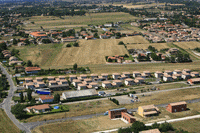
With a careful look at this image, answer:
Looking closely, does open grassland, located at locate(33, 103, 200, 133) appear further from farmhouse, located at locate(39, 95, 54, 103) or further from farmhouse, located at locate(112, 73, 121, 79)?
farmhouse, located at locate(112, 73, 121, 79)

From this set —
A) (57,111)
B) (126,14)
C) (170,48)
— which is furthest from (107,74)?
(126,14)

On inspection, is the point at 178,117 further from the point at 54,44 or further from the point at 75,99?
the point at 54,44

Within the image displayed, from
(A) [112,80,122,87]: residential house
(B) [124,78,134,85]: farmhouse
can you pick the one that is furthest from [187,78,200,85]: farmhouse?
(A) [112,80,122,87]: residential house

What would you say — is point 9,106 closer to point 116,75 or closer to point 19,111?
point 19,111

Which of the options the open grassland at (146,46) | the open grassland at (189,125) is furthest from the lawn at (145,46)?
the open grassland at (189,125)

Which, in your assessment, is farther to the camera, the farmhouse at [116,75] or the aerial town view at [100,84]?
the farmhouse at [116,75]

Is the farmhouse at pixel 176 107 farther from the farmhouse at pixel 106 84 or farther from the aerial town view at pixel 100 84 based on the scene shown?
the farmhouse at pixel 106 84

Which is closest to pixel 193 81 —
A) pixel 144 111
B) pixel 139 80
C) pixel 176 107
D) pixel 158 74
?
pixel 158 74
